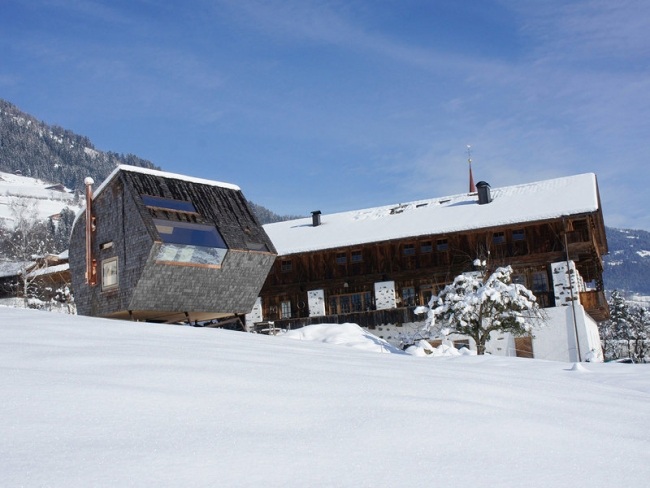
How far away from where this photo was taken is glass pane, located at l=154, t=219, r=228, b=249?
21172mm


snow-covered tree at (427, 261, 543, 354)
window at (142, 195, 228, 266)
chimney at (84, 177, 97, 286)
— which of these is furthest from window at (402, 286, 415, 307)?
chimney at (84, 177, 97, 286)

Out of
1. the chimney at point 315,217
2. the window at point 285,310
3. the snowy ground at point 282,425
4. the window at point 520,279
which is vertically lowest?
the snowy ground at point 282,425

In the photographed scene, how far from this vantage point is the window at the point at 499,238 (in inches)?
1378

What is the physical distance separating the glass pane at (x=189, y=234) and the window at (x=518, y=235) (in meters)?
17.1

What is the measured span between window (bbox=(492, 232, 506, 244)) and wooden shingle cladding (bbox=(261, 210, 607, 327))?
14 millimetres

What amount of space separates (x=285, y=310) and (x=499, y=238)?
37.8 ft

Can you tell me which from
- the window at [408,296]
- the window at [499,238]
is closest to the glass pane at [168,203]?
the window at [408,296]

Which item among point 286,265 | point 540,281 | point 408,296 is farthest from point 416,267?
point 286,265

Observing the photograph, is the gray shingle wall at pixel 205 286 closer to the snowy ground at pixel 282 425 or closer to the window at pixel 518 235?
the snowy ground at pixel 282 425

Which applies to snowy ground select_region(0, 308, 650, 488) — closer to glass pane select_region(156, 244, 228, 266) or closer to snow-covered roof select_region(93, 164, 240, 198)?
glass pane select_region(156, 244, 228, 266)

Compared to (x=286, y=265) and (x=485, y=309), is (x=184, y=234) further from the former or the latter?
(x=286, y=265)

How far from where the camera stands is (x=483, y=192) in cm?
3753

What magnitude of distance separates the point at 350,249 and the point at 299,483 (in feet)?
112

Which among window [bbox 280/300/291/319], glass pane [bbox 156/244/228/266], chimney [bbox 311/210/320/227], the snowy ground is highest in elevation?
chimney [bbox 311/210/320/227]
